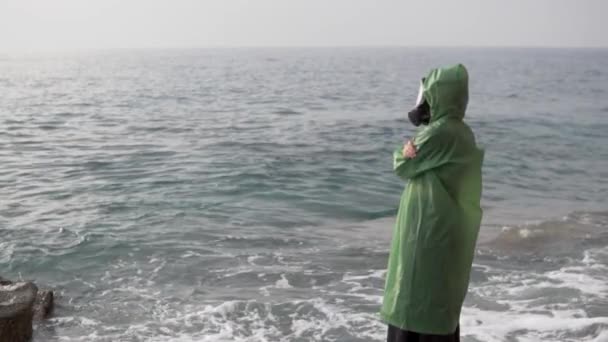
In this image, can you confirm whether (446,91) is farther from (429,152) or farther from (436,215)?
(436,215)

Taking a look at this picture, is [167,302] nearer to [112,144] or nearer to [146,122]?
[112,144]

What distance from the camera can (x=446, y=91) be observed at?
3902mm

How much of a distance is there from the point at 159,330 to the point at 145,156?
11543mm

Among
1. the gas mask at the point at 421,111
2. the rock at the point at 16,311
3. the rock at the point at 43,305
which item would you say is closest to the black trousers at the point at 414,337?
the gas mask at the point at 421,111

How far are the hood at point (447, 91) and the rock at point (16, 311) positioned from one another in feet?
14.1

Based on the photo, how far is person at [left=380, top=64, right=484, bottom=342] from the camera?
393 centimetres

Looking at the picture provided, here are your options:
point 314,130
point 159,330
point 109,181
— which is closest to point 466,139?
point 159,330

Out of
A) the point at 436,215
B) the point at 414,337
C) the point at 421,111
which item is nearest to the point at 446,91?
the point at 421,111

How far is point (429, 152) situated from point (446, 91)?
1.10 feet

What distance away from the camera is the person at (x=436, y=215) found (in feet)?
12.9

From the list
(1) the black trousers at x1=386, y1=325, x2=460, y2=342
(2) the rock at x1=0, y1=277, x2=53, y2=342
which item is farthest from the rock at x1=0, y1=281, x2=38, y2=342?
(1) the black trousers at x1=386, y1=325, x2=460, y2=342

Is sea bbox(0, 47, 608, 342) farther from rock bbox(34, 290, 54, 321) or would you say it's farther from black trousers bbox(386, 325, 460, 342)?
black trousers bbox(386, 325, 460, 342)

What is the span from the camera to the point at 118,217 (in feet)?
40.3

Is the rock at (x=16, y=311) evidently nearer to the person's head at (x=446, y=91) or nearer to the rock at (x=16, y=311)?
the rock at (x=16, y=311)
